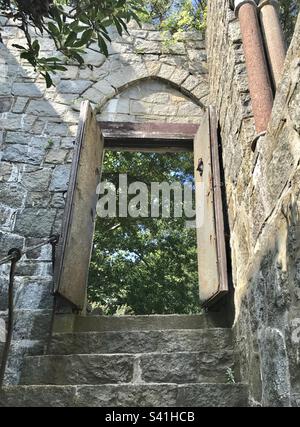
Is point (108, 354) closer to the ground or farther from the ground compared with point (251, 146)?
closer to the ground

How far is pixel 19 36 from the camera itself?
437 centimetres

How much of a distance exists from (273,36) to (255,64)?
42 centimetres

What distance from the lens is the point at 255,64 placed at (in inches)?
97.3

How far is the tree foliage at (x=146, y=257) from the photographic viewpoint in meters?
6.99

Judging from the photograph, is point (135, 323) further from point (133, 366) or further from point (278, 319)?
point (278, 319)

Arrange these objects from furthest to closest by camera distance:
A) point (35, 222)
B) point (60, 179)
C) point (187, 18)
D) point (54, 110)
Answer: point (187, 18) → point (54, 110) → point (60, 179) → point (35, 222)

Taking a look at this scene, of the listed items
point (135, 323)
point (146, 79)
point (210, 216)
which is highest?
point (146, 79)

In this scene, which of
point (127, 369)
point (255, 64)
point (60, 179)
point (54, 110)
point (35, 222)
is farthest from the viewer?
point (54, 110)

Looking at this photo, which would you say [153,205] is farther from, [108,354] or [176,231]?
[108,354]

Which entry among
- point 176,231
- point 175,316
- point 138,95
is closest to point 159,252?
point 176,231

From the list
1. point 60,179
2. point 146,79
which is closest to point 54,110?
point 60,179

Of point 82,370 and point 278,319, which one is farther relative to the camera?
point 82,370

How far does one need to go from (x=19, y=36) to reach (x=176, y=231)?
16.9 ft
